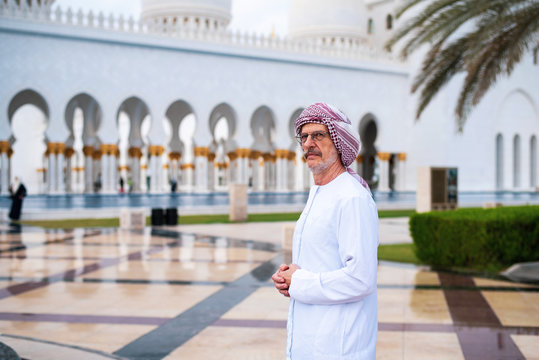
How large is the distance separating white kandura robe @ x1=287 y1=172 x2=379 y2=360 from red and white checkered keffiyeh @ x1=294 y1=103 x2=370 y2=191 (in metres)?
0.07

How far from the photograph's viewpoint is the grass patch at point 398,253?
7.40 meters

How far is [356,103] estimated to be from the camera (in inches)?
869

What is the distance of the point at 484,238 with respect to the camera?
639cm

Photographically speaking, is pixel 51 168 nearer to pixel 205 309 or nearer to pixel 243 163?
pixel 243 163

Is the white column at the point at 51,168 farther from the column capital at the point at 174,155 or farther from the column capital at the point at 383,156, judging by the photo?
the column capital at the point at 383,156

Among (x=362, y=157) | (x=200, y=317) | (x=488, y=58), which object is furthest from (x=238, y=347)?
(x=362, y=157)

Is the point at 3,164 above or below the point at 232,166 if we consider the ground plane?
below

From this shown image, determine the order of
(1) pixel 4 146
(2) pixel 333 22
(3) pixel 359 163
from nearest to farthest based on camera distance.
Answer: (1) pixel 4 146, (3) pixel 359 163, (2) pixel 333 22

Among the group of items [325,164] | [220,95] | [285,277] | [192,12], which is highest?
[192,12]

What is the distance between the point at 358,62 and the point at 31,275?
690 inches

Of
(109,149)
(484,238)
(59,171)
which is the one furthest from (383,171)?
(484,238)

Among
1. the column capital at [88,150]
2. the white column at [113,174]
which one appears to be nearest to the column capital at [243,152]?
the white column at [113,174]

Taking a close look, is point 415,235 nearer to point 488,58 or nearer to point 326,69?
point 488,58

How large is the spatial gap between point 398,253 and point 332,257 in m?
6.60
